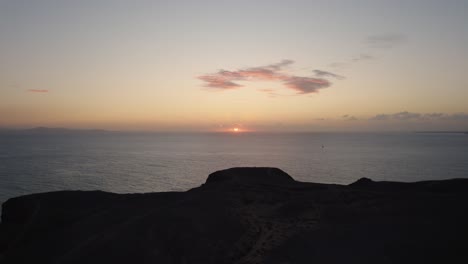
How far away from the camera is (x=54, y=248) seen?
25234 mm

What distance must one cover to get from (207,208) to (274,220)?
18.9 ft

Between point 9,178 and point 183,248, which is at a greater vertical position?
point 183,248

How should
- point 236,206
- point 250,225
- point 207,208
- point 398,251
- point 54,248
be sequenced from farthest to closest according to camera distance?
point 236,206, point 207,208, point 250,225, point 54,248, point 398,251

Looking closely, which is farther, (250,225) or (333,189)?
(333,189)

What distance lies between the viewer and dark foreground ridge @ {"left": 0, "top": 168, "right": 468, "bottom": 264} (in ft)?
70.3

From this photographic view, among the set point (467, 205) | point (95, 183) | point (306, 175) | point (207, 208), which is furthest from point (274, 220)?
point (306, 175)

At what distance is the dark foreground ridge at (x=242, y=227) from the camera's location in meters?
21.4

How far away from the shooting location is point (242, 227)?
85.8ft

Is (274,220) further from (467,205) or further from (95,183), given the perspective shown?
(95,183)

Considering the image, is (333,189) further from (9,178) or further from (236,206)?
(9,178)

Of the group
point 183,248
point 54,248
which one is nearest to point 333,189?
point 183,248

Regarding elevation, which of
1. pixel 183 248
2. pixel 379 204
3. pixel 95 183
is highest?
pixel 379 204

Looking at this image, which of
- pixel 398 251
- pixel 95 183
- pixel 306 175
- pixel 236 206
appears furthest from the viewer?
pixel 306 175

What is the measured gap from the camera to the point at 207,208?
28750 mm
